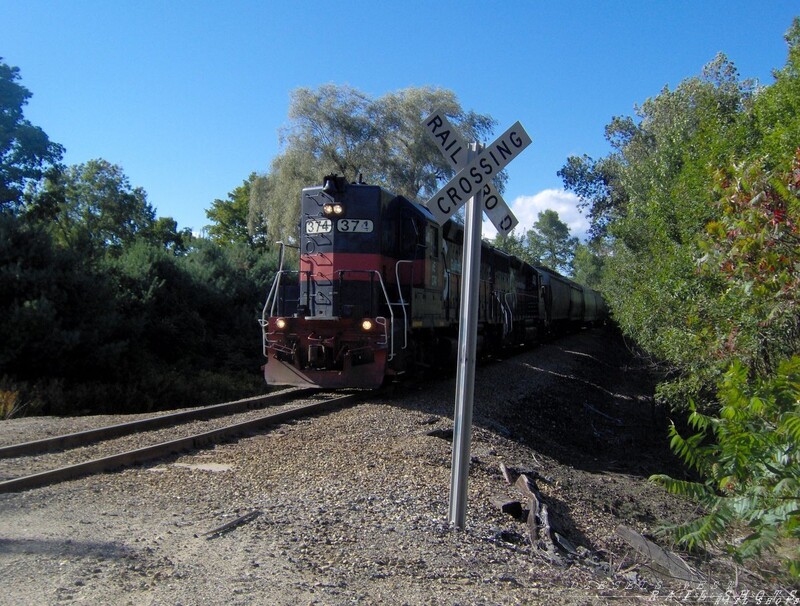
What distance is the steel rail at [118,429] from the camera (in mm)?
6918

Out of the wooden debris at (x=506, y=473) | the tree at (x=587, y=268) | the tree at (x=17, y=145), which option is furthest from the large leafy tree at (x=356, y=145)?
the tree at (x=587, y=268)

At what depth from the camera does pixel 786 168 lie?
23.0ft

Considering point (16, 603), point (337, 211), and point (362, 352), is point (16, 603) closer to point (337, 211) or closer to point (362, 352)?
point (362, 352)

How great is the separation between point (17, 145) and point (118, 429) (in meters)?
26.1

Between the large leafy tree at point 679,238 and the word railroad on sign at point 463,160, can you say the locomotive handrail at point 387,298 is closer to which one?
the large leafy tree at point 679,238

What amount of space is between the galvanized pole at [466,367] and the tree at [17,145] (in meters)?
27.3

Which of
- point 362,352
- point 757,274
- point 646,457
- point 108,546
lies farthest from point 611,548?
point 646,457

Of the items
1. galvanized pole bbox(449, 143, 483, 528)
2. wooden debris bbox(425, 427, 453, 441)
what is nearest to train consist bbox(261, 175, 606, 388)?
wooden debris bbox(425, 427, 453, 441)

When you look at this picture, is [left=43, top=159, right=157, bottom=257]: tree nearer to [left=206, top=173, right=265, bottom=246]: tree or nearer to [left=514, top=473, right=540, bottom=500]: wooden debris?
[left=206, top=173, right=265, bottom=246]: tree

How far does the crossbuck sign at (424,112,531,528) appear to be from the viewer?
4785mm

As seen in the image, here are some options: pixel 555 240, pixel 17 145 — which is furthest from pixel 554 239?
pixel 17 145

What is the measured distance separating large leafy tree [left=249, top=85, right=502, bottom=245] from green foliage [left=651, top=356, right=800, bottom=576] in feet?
86.2

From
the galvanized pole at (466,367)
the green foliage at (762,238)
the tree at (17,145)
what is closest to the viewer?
the galvanized pole at (466,367)

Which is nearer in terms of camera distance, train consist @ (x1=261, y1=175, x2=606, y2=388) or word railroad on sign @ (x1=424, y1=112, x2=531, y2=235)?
word railroad on sign @ (x1=424, y1=112, x2=531, y2=235)
